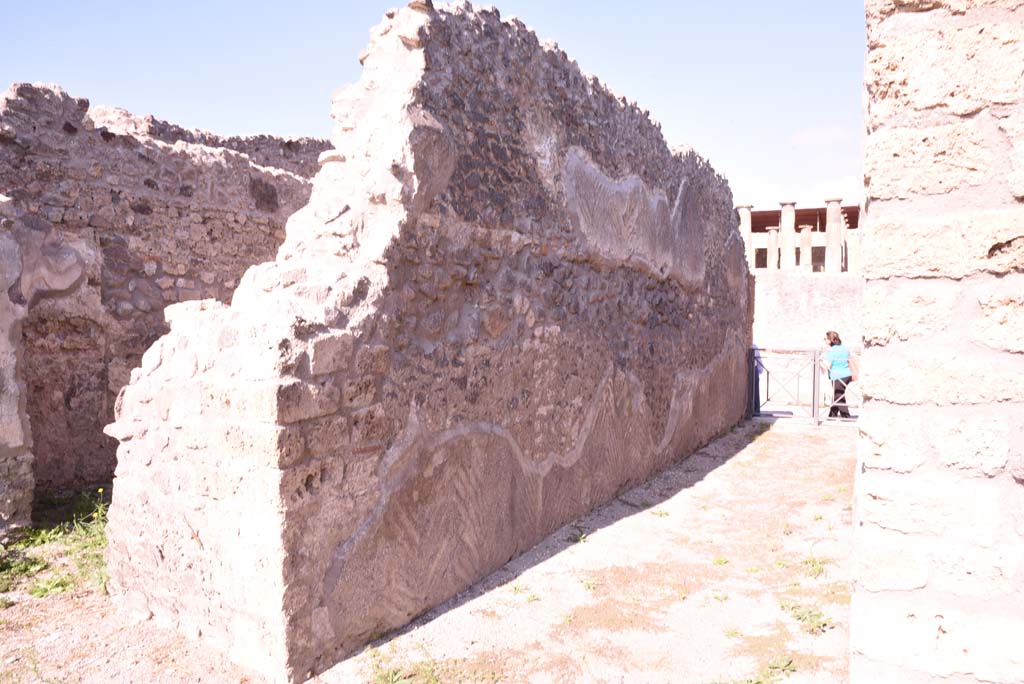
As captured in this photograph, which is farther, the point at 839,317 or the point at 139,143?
the point at 839,317

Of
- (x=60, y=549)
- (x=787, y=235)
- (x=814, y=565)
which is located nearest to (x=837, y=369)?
(x=814, y=565)

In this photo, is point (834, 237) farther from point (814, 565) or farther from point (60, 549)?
point (60, 549)

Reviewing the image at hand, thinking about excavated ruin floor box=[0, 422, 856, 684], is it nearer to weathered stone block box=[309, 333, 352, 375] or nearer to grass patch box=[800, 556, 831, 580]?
grass patch box=[800, 556, 831, 580]

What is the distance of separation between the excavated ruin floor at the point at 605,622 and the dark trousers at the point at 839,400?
419cm

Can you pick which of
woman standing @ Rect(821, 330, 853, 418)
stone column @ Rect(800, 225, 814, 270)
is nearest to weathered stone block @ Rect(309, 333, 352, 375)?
woman standing @ Rect(821, 330, 853, 418)

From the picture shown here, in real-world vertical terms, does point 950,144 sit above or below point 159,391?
above

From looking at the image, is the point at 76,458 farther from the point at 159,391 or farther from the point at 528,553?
the point at 528,553

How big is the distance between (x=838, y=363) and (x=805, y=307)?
24.1 feet

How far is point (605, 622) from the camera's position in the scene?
3.16m

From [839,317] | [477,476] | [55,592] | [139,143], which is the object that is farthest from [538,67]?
[839,317]

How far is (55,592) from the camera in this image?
10.9ft

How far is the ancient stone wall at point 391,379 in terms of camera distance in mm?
2637

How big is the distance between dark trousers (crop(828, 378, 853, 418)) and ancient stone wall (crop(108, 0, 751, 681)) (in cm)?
505

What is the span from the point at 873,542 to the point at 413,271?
2053 millimetres
